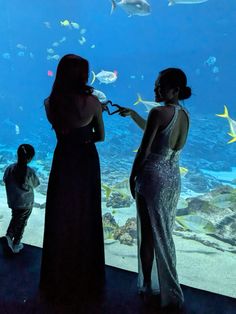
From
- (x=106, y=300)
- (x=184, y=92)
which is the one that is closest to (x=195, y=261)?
(x=106, y=300)

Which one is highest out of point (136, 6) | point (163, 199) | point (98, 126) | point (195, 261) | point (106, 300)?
point (136, 6)

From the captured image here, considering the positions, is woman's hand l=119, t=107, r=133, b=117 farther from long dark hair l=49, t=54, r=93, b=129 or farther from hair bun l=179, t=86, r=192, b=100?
hair bun l=179, t=86, r=192, b=100

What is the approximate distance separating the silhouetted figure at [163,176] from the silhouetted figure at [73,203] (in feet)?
1.10

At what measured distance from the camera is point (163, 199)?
1.82 m

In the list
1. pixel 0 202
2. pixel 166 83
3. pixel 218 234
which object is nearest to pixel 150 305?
pixel 166 83

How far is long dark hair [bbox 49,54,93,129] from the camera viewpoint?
1.87 m

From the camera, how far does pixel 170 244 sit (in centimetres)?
187

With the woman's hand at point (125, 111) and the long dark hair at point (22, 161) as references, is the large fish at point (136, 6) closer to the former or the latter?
the long dark hair at point (22, 161)

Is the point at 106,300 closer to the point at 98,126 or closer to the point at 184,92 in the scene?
the point at 98,126

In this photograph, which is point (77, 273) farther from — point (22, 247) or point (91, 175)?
point (22, 247)

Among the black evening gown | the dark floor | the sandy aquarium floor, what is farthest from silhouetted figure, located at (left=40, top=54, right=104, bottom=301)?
the sandy aquarium floor

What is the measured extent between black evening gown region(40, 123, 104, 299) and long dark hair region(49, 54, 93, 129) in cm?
16

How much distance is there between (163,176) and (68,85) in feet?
2.58

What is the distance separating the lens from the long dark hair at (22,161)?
8.32ft
